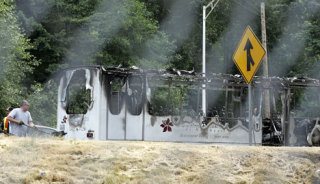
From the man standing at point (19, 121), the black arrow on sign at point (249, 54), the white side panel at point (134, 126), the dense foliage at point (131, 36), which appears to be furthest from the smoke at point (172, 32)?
the man standing at point (19, 121)

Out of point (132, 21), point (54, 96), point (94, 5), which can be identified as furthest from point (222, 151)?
point (54, 96)

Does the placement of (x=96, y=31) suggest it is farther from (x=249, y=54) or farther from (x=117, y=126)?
(x=249, y=54)

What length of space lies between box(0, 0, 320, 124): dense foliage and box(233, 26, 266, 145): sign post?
41cm

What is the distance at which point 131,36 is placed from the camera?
8.83 metres

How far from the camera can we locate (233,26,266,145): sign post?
5.52 meters

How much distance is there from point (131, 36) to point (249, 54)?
3.47 m

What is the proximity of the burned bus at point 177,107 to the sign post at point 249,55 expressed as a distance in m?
2.89

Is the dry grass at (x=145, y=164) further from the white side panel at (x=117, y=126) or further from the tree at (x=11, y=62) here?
the tree at (x=11, y=62)

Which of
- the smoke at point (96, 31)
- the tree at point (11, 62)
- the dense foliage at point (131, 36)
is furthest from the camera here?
the tree at point (11, 62)

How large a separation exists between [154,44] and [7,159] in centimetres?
523

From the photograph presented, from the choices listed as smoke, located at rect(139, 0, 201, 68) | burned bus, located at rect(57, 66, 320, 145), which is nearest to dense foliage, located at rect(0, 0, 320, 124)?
smoke, located at rect(139, 0, 201, 68)

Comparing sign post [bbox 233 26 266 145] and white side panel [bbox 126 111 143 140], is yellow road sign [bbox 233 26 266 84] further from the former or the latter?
white side panel [bbox 126 111 143 140]

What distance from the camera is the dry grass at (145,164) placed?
3.81 metres

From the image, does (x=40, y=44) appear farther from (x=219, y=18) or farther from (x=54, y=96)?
(x=219, y=18)
